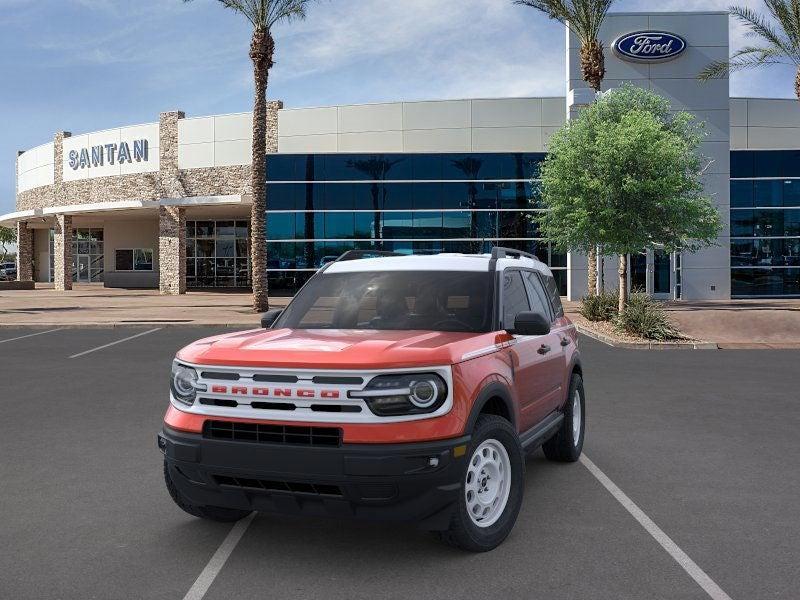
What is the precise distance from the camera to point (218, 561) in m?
4.44

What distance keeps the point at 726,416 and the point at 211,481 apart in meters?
6.84

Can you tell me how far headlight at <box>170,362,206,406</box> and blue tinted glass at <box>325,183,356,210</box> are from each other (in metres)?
32.6

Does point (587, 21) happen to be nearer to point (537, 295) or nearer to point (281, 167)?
point (281, 167)

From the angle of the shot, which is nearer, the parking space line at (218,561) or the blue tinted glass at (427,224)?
the parking space line at (218,561)

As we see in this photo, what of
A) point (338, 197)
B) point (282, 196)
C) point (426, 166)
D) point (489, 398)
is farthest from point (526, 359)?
point (282, 196)

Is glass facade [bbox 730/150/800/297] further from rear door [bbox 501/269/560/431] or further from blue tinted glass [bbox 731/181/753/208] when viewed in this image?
rear door [bbox 501/269/560/431]

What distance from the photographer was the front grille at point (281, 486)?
4082mm

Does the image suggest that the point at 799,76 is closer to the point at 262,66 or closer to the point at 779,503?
the point at 262,66

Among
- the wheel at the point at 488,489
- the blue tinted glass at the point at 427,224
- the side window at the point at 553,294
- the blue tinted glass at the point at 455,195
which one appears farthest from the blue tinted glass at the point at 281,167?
the wheel at the point at 488,489

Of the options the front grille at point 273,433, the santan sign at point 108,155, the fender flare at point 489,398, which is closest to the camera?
the front grille at point 273,433

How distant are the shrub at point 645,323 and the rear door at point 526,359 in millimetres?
12857

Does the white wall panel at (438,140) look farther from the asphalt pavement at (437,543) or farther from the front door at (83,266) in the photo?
the front door at (83,266)

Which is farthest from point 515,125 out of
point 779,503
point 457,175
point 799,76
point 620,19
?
point 779,503

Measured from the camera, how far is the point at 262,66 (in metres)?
26.4
